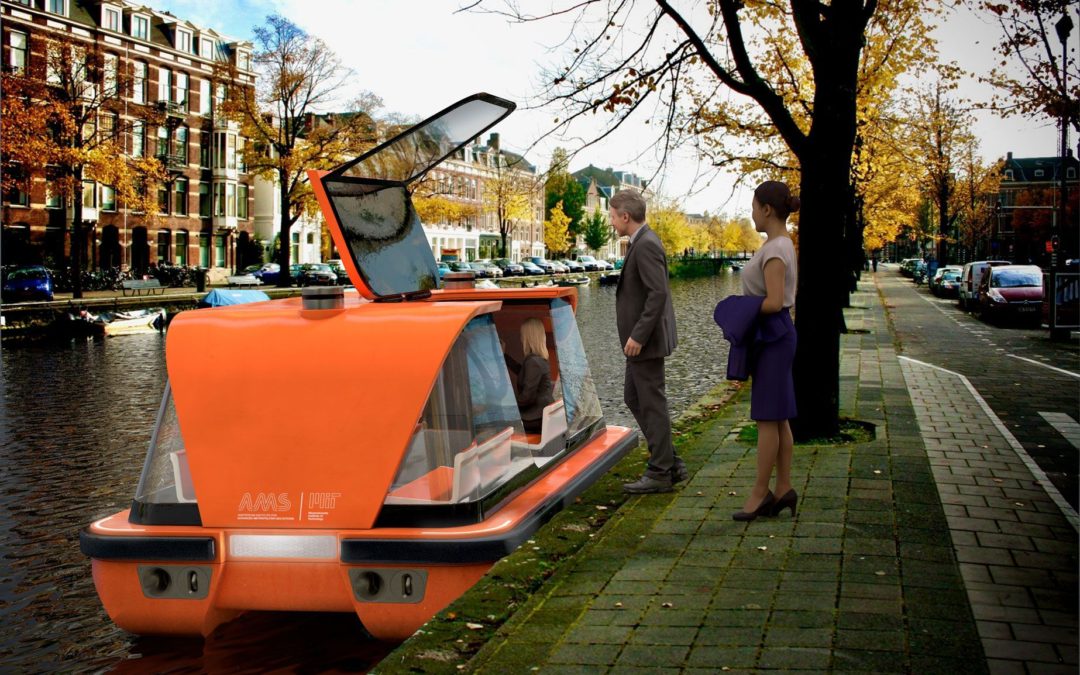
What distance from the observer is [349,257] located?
17.6 feet

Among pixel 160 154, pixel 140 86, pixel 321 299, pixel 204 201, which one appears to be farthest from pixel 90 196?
pixel 321 299

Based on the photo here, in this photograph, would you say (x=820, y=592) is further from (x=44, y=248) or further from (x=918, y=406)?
(x=44, y=248)

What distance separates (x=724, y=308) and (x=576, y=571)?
5.89 ft

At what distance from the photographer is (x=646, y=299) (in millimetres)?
6543

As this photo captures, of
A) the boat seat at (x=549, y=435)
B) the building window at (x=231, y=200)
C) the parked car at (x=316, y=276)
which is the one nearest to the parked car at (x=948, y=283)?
the parked car at (x=316, y=276)

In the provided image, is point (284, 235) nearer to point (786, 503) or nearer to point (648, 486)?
point (648, 486)

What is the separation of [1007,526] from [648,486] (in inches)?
84.0

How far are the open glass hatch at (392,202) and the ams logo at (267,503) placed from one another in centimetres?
126

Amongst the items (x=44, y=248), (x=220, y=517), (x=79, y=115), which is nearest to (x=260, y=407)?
(x=220, y=517)

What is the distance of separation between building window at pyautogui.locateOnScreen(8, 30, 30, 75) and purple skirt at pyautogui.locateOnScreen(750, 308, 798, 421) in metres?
50.7

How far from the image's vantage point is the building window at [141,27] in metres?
59.2

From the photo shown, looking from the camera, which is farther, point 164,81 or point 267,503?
point 164,81

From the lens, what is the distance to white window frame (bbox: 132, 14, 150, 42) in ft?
194

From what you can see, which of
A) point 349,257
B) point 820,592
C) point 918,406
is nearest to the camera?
point 820,592
